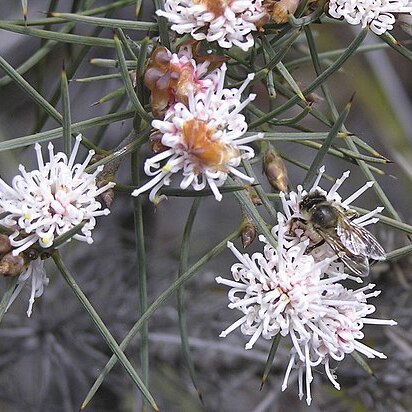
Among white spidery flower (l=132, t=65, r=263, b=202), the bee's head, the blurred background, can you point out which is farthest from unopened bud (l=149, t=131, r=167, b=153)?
the blurred background

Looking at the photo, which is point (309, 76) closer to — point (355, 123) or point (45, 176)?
point (355, 123)

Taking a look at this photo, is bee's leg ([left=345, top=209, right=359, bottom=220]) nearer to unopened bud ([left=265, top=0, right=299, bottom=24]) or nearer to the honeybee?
the honeybee

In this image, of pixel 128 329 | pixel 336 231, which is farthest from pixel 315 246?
pixel 128 329

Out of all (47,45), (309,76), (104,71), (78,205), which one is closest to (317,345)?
(78,205)

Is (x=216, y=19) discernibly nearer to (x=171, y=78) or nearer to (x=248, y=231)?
(x=171, y=78)

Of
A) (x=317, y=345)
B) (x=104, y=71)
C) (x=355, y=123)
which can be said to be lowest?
(x=355, y=123)

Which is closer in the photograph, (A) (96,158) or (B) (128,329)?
(A) (96,158)
